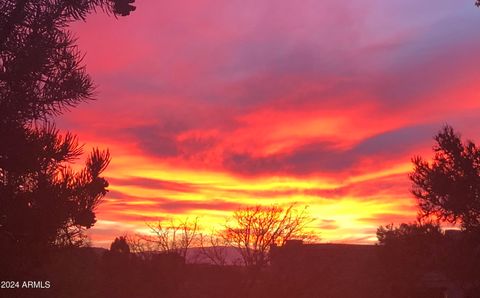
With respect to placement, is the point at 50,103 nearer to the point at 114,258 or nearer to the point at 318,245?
the point at 114,258

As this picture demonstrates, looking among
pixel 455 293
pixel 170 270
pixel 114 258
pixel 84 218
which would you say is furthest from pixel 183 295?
pixel 84 218

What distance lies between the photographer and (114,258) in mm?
33531

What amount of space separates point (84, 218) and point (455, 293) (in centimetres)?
3189

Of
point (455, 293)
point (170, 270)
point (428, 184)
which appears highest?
point (428, 184)

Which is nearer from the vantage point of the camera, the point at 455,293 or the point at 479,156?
the point at 479,156

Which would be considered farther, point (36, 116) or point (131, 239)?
point (131, 239)

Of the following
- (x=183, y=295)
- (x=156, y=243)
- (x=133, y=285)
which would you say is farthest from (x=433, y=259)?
(x=156, y=243)

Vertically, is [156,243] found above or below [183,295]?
above

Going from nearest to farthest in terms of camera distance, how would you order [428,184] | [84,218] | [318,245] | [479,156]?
[84,218], [479,156], [428,184], [318,245]

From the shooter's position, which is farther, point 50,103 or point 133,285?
point 133,285

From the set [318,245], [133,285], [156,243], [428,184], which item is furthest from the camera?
[156,243]

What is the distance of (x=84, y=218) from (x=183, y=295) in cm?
2634

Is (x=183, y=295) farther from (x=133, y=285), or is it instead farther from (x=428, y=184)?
(x=428, y=184)

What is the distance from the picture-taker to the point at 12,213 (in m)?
7.96
